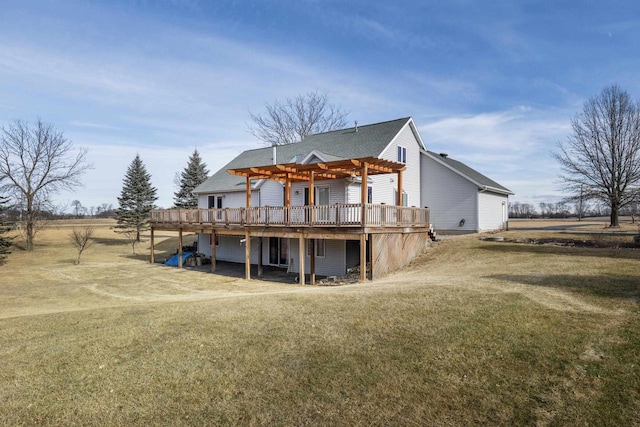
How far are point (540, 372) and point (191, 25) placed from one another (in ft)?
63.4

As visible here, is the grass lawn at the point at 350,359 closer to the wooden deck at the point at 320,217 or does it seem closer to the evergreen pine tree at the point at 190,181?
the wooden deck at the point at 320,217

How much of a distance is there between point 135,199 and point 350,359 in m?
Answer: 42.2

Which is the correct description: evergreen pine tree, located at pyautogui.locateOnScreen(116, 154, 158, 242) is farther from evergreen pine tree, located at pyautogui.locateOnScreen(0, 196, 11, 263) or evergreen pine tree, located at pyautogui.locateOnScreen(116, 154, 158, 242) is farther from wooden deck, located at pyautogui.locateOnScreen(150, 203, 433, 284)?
wooden deck, located at pyautogui.locateOnScreen(150, 203, 433, 284)

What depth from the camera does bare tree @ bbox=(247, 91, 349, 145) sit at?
46.3 metres

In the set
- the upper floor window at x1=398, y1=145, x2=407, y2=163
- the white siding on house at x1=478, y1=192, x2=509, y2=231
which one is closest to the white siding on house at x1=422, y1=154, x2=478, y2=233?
the white siding on house at x1=478, y1=192, x2=509, y2=231

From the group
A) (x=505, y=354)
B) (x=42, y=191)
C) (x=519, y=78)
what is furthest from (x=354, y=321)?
(x=42, y=191)

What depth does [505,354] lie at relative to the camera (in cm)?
605

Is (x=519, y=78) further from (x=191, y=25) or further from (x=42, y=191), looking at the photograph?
(x=42, y=191)

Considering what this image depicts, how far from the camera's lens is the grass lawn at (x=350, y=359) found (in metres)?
4.85

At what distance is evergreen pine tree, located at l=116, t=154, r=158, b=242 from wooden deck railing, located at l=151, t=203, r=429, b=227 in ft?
72.4

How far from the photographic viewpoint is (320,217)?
1723 centimetres

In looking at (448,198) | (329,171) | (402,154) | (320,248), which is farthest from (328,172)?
(448,198)

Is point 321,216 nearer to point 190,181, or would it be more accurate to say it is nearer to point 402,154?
point 402,154

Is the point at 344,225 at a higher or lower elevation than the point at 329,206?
lower
